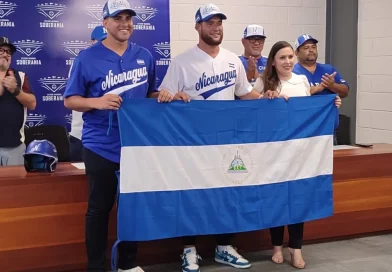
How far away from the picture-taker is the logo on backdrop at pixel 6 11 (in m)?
4.71

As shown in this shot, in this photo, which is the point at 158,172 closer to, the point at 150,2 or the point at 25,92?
the point at 25,92

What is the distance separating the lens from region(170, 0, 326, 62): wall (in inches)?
219

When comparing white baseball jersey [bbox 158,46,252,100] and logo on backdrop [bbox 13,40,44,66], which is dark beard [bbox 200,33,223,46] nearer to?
white baseball jersey [bbox 158,46,252,100]

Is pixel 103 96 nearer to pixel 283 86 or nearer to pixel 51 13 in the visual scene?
pixel 283 86

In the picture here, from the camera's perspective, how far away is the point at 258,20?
5.90 meters

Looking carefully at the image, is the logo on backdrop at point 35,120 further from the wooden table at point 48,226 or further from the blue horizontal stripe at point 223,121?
the blue horizontal stripe at point 223,121

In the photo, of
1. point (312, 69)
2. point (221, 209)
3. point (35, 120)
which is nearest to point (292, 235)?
point (221, 209)

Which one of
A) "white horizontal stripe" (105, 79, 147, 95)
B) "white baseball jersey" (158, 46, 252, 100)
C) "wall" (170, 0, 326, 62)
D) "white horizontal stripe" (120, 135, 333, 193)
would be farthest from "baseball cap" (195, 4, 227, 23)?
"wall" (170, 0, 326, 62)

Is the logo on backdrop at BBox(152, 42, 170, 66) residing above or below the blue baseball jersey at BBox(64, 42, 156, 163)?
above

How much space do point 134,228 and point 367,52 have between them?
375cm

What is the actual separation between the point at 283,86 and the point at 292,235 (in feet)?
3.14

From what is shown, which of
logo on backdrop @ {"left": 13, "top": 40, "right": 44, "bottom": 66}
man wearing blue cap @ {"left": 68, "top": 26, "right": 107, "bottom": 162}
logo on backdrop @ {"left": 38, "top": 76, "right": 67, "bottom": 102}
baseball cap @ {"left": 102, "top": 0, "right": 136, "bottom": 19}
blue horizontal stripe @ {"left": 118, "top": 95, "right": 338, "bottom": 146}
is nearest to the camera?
baseball cap @ {"left": 102, "top": 0, "right": 136, "bottom": 19}

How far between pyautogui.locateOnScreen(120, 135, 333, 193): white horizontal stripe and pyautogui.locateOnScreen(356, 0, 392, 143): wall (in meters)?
2.27

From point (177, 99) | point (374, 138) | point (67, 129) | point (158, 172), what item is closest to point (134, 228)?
point (158, 172)
